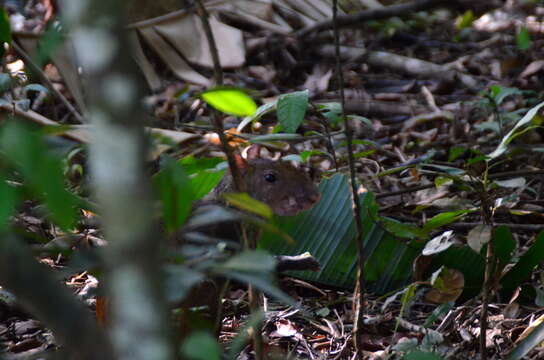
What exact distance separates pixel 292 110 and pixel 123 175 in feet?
3.80

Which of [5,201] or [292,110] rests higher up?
[5,201]

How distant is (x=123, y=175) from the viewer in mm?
630

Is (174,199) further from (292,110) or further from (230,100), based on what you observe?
(292,110)

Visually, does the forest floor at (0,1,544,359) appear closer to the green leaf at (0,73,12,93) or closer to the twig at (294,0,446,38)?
the twig at (294,0,446,38)

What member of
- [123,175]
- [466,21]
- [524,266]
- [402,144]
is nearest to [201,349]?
[123,175]

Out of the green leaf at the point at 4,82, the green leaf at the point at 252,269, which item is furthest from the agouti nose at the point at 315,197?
the green leaf at the point at 252,269

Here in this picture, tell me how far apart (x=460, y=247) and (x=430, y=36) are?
13.9ft

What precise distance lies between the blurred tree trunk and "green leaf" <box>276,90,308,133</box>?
3.65ft

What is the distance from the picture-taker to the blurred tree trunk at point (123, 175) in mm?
626

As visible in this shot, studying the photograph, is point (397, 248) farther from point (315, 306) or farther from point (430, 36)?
point (430, 36)

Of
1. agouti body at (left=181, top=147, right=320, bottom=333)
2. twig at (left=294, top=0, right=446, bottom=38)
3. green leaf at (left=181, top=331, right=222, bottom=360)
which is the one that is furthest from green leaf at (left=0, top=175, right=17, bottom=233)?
twig at (left=294, top=0, right=446, bottom=38)

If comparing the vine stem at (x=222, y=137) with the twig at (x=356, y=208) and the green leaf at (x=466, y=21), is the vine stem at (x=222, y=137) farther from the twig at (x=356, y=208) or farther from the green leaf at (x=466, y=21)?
the green leaf at (x=466, y=21)

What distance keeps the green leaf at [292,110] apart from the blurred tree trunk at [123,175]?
111 cm

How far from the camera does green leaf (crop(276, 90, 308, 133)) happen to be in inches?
68.5
